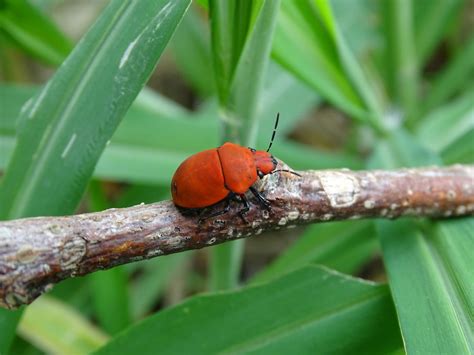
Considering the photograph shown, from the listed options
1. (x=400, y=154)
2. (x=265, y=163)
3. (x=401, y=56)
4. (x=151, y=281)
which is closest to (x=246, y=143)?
(x=265, y=163)

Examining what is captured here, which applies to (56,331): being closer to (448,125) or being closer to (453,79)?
(448,125)

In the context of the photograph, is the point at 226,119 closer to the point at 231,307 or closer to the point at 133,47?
the point at 133,47

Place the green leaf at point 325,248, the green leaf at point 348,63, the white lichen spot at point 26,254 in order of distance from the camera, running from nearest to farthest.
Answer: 1. the white lichen spot at point 26,254
2. the green leaf at point 348,63
3. the green leaf at point 325,248

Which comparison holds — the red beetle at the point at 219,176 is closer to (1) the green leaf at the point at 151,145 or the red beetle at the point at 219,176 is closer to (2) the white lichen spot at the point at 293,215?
(2) the white lichen spot at the point at 293,215

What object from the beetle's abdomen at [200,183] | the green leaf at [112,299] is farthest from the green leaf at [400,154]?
the green leaf at [112,299]

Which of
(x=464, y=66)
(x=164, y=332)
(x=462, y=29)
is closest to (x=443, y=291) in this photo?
(x=164, y=332)

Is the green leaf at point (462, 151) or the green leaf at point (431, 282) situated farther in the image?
the green leaf at point (462, 151)

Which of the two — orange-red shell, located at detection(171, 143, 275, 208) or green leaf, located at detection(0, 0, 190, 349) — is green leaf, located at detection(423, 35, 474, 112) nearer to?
orange-red shell, located at detection(171, 143, 275, 208)
